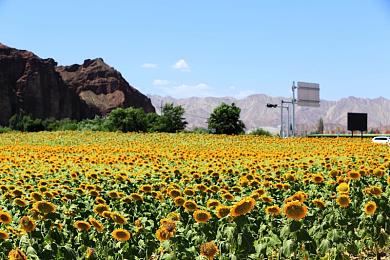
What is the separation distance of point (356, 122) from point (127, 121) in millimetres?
23723

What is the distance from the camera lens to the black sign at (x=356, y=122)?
2151 inches

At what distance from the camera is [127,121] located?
41.7m

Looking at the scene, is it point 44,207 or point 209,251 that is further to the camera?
point 44,207

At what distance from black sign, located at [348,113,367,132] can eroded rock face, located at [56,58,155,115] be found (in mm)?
78963

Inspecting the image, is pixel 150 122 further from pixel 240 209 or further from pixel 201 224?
pixel 240 209

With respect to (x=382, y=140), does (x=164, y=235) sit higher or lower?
lower

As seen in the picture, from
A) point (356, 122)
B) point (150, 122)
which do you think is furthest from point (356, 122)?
point (150, 122)

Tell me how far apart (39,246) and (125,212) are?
1792mm

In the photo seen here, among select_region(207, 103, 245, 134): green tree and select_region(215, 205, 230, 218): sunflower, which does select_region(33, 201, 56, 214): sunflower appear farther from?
select_region(207, 103, 245, 134): green tree

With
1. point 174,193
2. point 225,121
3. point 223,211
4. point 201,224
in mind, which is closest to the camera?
point 223,211

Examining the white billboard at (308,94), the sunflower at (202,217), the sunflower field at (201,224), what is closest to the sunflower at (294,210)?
the sunflower field at (201,224)

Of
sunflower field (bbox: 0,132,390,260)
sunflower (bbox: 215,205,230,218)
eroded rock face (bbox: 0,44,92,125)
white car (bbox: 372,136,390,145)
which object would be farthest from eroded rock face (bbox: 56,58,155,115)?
sunflower (bbox: 215,205,230,218)

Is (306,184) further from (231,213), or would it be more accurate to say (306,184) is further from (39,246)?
(39,246)

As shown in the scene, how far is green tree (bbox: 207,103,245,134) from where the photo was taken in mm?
45250
